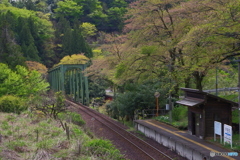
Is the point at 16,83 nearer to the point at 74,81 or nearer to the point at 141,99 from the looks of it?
the point at 141,99

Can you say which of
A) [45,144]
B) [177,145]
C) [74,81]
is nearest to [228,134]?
[177,145]

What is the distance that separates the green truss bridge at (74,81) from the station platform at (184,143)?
2190 centimetres

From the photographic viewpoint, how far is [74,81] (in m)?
49.2

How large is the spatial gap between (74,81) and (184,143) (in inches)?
1484

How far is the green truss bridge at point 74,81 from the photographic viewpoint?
41.5m

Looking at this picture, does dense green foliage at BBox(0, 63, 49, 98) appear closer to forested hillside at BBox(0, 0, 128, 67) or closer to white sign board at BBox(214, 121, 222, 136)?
forested hillside at BBox(0, 0, 128, 67)

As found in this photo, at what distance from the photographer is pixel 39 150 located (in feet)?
31.5

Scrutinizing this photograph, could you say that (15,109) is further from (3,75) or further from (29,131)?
(29,131)

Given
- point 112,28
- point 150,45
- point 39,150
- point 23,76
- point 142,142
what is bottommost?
point 142,142

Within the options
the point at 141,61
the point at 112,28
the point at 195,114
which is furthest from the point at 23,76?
the point at 112,28

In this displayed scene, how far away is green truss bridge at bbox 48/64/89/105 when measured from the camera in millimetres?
41513

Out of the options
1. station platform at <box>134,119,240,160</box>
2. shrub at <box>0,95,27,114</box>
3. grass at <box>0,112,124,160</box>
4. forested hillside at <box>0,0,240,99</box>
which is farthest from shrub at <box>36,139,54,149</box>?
shrub at <box>0,95,27,114</box>

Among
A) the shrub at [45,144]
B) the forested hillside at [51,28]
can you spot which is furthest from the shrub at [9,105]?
the forested hillside at [51,28]

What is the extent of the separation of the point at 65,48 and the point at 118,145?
45413 millimetres
